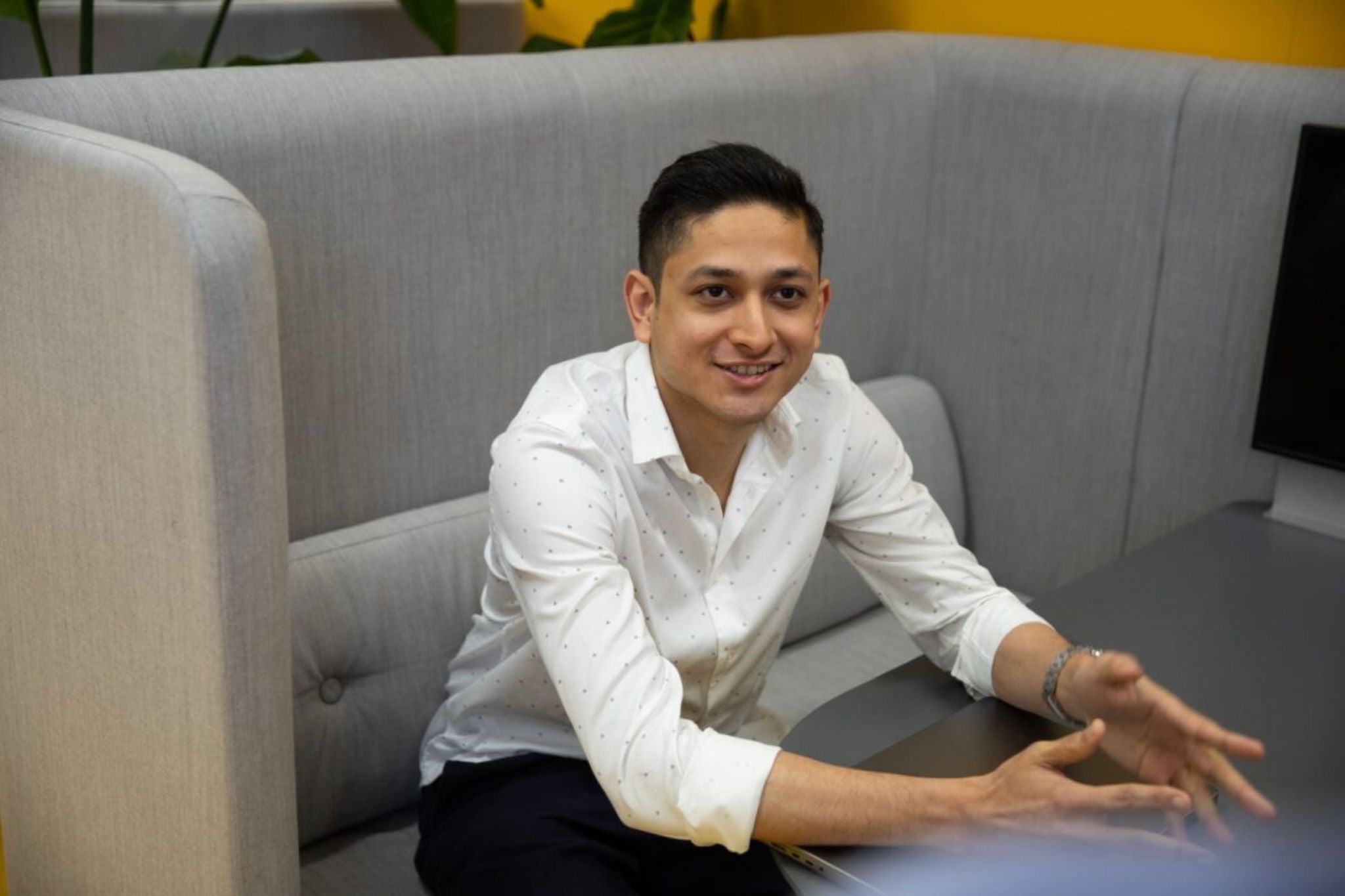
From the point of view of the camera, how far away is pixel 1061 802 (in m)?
1.04

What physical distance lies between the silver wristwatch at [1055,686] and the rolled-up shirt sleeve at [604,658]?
271 mm

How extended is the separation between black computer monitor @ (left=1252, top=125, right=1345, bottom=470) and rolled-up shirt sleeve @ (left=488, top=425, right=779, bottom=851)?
0.97 meters

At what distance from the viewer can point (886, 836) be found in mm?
1087

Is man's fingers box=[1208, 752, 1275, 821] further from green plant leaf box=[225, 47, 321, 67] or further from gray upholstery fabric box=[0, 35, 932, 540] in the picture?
green plant leaf box=[225, 47, 321, 67]

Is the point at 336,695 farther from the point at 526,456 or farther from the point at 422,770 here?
the point at 526,456

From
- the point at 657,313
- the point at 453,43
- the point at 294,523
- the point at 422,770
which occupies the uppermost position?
the point at 453,43

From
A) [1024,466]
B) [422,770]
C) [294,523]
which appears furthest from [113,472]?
[1024,466]

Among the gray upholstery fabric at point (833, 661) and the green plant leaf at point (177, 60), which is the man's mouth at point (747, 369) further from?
the green plant leaf at point (177, 60)

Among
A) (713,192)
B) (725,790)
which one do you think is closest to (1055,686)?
(725,790)

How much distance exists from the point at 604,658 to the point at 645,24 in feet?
4.99

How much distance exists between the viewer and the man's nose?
1314 millimetres

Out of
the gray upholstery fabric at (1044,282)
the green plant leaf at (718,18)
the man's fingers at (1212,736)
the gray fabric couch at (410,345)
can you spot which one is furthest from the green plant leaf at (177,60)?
the man's fingers at (1212,736)

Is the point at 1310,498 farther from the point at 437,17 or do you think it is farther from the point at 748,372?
the point at 437,17

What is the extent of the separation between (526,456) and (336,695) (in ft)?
1.49
